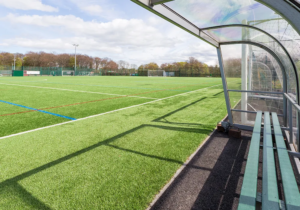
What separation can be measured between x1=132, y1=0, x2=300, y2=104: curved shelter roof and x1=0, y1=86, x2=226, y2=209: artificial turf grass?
2402 millimetres

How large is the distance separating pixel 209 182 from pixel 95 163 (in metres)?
1.93

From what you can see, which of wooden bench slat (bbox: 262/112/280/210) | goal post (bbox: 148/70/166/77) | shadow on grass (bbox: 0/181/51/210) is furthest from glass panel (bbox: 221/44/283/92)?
goal post (bbox: 148/70/166/77)

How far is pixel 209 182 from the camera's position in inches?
110

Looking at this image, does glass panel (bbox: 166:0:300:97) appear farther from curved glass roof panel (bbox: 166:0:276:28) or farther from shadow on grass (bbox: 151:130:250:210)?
shadow on grass (bbox: 151:130:250:210)

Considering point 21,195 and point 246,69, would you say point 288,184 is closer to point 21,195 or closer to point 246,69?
point 21,195

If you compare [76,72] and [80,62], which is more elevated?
[80,62]

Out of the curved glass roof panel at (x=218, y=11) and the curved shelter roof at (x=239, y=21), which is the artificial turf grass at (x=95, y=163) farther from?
the curved glass roof panel at (x=218, y=11)

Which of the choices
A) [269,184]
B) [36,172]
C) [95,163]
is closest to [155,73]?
[95,163]

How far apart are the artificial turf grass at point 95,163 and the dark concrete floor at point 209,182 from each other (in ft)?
0.71

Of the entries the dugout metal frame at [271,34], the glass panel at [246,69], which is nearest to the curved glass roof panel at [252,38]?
the dugout metal frame at [271,34]

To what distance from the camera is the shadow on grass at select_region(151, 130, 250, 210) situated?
7.71ft

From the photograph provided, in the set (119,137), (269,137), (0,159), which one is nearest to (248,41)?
(269,137)

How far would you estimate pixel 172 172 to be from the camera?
302cm

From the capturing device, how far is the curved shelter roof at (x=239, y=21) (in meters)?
2.35
